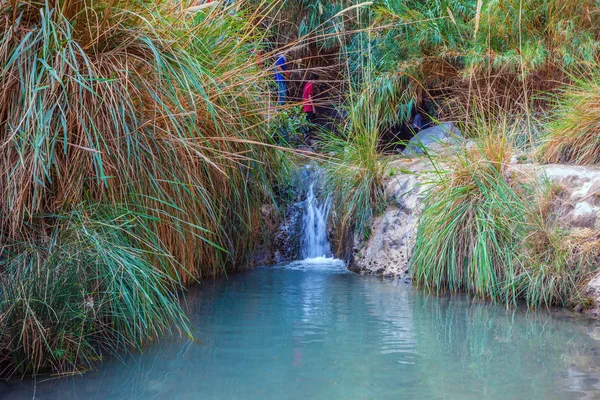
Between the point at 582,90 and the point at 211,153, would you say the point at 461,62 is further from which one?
the point at 211,153

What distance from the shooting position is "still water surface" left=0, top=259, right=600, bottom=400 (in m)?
2.51

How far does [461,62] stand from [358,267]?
283cm

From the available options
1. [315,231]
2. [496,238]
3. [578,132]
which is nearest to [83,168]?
[496,238]

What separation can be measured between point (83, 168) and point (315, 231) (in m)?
3.21

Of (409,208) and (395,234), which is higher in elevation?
(409,208)

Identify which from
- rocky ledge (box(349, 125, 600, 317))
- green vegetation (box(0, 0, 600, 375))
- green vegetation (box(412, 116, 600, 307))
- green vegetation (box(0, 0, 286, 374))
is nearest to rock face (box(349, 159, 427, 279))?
rocky ledge (box(349, 125, 600, 317))

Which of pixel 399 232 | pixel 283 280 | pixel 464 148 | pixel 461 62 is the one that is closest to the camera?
pixel 464 148

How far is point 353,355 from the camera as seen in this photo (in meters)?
2.94

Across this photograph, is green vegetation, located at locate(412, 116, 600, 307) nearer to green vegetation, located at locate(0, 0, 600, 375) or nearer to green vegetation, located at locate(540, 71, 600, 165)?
green vegetation, located at locate(0, 0, 600, 375)

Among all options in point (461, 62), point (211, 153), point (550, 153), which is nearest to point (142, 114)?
point (211, 153)

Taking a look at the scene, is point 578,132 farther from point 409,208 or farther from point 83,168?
point 83,168

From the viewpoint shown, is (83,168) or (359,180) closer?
(83,168)

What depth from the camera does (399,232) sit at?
16.9 ft

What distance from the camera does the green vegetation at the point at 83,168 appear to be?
256 cm
